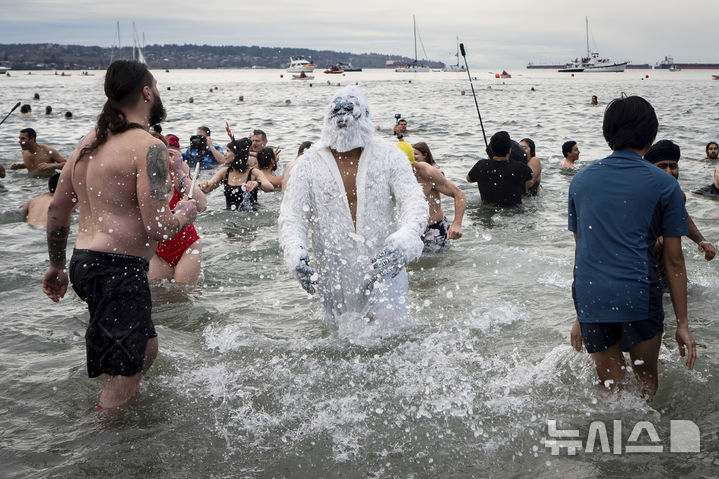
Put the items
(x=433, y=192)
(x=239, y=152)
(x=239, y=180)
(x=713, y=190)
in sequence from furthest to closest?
(x=713, y=190) < (x=239, y=180) < (x=239, y=152) < (x=433, y=192)

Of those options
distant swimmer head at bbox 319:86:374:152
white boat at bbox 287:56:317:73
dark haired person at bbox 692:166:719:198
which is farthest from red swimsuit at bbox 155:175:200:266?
white boat at bbox 287:56:317:73

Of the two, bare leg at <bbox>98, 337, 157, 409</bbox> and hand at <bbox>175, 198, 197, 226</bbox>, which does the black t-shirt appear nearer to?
hand at <bbox>175, 198, 197, 226</bbox>

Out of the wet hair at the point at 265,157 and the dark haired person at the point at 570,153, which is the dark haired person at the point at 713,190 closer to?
the dark haired person at the point at 570,153

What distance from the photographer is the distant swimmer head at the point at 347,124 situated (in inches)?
168

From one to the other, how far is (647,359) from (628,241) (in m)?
0.68

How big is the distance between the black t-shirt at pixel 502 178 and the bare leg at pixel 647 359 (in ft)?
21.9

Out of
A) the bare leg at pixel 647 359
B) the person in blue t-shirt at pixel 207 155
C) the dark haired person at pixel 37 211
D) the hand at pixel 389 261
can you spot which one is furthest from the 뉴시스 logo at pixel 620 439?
the person in blue t-shirt at pixel 207 155

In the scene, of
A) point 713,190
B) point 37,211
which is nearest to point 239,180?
point 37,211

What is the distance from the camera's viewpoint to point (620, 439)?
11.7 feet

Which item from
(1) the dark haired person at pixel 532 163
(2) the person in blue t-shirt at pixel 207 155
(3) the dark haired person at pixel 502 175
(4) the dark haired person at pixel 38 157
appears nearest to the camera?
(3) the dark haired person at pixel 502 175

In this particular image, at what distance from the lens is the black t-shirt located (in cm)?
1002

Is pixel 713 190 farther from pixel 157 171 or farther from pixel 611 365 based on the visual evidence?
pixel 157 171

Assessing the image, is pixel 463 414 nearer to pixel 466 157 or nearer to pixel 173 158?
pixel 173 158

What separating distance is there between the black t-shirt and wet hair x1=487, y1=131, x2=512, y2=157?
0.67 feet
